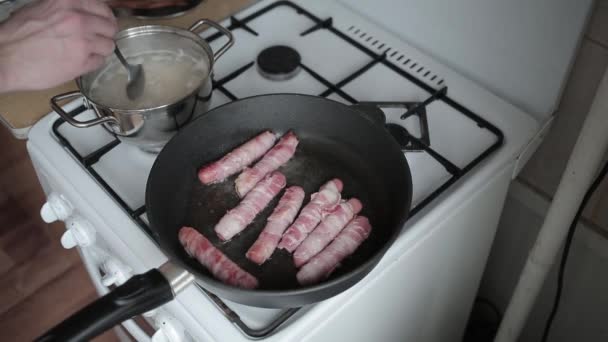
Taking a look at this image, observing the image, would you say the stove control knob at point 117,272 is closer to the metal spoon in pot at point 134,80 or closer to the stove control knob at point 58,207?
the stove control knob at point 58,207

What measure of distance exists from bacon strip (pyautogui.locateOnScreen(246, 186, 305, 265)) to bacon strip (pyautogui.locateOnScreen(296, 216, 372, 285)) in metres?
0.05

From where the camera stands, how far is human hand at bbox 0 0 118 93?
0.71 metres

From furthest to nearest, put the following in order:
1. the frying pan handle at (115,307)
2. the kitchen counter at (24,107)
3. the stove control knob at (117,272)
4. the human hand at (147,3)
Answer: the human hand at (147,3), the kitchen counter at (24,107), the stove control knob at (117,272), the frying pan handle at (115,307)

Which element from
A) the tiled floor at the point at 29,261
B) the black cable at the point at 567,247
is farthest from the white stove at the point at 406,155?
the tiled floor at the point at 29,261

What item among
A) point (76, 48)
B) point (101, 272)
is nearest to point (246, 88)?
point (76, 48)

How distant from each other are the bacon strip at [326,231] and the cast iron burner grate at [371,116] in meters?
0.07

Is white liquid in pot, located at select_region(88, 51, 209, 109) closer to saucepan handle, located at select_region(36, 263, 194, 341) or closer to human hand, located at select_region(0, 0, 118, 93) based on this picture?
human hand, located at select_region(0, 0, 118, 93)

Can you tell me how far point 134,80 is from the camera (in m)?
0.78

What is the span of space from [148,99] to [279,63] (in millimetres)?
215

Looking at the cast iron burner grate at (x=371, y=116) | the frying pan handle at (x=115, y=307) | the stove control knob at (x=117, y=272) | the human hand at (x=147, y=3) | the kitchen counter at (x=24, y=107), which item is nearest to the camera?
the frying pan handle at (x=115, y=307)

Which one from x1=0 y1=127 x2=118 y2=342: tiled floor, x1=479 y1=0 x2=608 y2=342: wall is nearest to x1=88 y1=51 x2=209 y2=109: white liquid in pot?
x1=479 y1=0 x2=608 y2=342: wall

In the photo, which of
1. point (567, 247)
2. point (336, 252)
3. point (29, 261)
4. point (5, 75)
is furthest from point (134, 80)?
point (29, 261)

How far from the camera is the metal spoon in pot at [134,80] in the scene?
2.52 ft

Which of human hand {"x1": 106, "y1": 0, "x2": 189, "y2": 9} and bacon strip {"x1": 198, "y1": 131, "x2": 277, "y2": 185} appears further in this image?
human hand {"x1": 106, "y1": 0, "x2": 189, "y2": 9}
